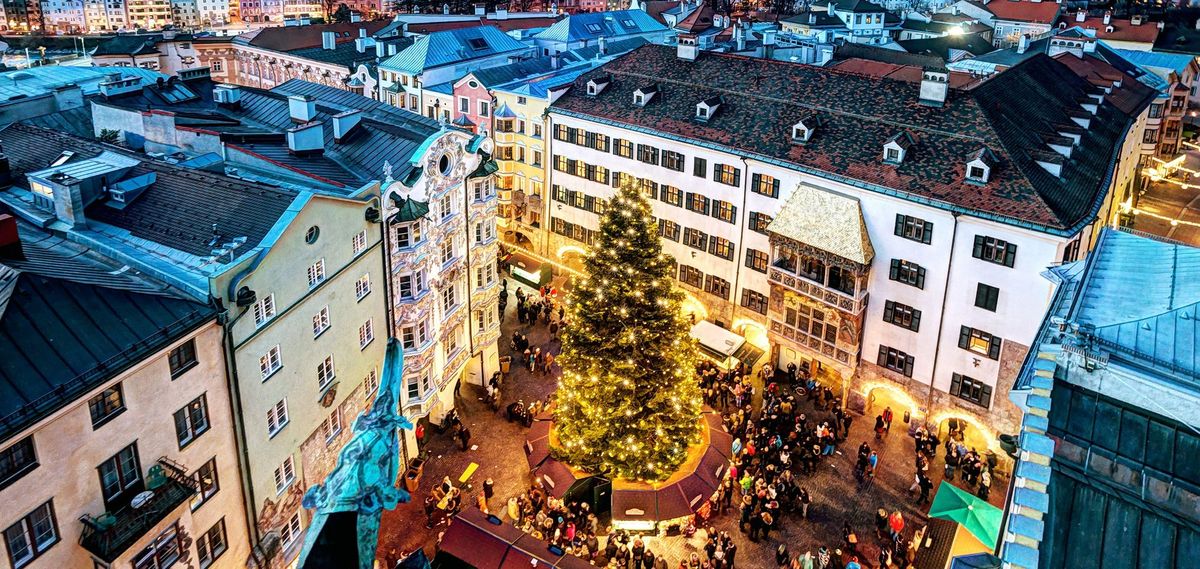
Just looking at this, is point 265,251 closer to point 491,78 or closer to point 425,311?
point 425,311

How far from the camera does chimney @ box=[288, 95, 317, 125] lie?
4228 centimetres

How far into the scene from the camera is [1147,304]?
840 inches

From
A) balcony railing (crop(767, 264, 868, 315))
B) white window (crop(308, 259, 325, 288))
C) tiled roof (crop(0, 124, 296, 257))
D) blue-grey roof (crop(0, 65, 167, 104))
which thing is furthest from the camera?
blue-grey roof (crop(0, 65, 167, 104))

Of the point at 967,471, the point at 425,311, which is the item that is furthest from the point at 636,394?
the point at 967,471

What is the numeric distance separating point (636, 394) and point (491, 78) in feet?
123

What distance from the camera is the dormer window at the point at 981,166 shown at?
42.0 m

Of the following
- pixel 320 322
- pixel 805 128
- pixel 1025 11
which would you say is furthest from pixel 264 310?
pixel 1025 11

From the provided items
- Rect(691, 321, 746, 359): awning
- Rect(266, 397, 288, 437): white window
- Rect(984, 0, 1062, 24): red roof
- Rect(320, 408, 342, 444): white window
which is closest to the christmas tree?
Rect(691, 321, 746, 359): awning

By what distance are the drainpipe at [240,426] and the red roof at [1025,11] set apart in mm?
138676

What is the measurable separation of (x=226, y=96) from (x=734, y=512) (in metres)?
35.0

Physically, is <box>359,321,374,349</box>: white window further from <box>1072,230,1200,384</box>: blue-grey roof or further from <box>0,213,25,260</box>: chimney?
<box>1072,230,1200,384</box>: blue-grey roof

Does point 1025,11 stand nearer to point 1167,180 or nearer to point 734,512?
point 1167,180

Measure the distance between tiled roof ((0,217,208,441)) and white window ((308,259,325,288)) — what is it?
19.0 ft

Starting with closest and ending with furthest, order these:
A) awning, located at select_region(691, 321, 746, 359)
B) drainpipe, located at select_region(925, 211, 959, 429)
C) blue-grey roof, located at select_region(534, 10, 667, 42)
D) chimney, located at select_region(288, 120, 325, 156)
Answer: chimney, located at select_region(288, 120, 325, 156)
drainpipe, located at select_region(925, 211, 959, 429)
awning, located at select_region(691, 321, 746, 359)
blue-grey roof, located at select_region(534, 10, 667, 42)
